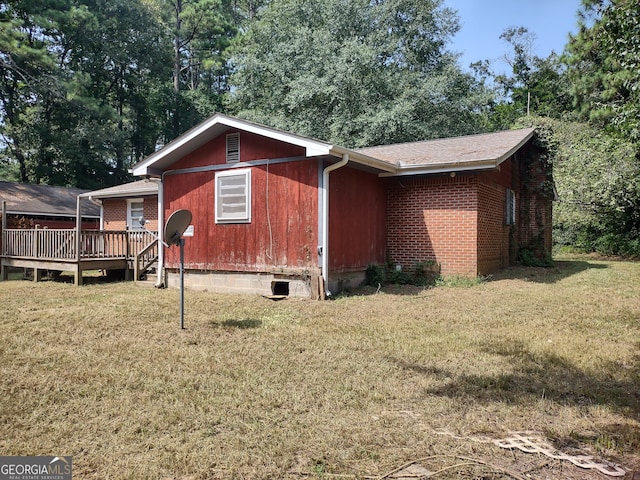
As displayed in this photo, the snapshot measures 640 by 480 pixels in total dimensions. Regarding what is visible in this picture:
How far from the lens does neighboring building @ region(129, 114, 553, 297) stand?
9227mm

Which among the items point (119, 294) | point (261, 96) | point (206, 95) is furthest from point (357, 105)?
point (119, 294)

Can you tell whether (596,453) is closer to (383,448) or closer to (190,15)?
(383,448)

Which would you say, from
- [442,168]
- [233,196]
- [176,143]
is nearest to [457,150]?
[442,168]

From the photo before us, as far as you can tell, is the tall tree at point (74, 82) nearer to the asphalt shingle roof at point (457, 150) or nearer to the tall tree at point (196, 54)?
the tall tree at point (196, 54)

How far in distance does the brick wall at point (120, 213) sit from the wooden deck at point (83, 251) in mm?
2169

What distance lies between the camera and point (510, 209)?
13289 millimetres

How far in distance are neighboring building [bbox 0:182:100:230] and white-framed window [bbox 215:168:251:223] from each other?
11069 millimetres

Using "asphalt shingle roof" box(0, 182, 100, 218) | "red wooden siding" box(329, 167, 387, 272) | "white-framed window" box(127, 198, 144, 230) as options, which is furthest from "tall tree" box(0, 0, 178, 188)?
"red wooden siding" box(329, 167, 387, 272)

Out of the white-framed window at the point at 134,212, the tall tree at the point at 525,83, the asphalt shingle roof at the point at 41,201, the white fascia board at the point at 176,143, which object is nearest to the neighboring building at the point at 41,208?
the asphalt shingle roof at the point at 41,201

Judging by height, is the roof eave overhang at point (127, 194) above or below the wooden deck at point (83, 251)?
above

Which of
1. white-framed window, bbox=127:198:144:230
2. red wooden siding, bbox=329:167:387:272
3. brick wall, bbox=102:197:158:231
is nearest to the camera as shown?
red wooden siding, bbox=329:167:387:272

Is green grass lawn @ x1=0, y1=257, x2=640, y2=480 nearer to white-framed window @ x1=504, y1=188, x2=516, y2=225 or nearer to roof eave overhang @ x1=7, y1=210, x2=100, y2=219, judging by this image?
white-framed window @ x1=504, y1=188, x2=516, y2=225

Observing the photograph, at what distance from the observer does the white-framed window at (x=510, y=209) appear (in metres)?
13.0

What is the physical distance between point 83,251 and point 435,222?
9513 mm
